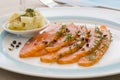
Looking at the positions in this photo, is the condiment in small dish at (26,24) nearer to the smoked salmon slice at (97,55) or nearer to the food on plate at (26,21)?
the food on plate at (26,21)

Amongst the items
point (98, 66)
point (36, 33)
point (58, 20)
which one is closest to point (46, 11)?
point (58, 20)

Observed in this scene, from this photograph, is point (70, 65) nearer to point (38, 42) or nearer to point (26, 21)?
point (38, 42)

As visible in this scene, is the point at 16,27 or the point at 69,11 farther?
the point at 69,11

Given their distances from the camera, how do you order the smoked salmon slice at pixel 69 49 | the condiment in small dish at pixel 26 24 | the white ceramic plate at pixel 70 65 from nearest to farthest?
the white ceramic plate at pixel 70 65
the smoked salmon slice at pixel 69 49
the condiment in small dish at pixel 26 24

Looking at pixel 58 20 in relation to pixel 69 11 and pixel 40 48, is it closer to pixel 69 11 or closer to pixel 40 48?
pixel 69 11

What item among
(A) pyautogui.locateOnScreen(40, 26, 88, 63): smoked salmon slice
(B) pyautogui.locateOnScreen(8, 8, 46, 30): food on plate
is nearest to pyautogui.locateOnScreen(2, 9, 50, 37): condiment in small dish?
(B) pyautogui.locateOnScreen(8, 8, 46, 30): food on plate

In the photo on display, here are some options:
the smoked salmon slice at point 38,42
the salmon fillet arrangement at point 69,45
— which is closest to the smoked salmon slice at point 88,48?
the salmon fillet arrangement at point 69,45
